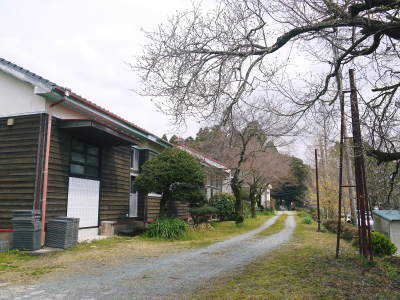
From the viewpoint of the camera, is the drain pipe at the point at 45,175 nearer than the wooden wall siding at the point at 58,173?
Yes

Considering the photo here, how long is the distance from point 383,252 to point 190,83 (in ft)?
21.3

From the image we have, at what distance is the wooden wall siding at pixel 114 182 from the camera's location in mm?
12328

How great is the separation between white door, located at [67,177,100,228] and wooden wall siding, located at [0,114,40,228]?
4.38 feet

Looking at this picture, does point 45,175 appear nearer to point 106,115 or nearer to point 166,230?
point 106,115

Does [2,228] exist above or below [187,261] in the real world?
above

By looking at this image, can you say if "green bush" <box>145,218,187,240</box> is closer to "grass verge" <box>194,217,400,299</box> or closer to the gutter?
the gutter

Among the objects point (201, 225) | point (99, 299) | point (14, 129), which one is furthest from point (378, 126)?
point (201, 225)

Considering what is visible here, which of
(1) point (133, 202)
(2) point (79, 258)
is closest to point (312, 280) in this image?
(2) point (79, 258)

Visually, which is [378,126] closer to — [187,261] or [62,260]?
[187,261]

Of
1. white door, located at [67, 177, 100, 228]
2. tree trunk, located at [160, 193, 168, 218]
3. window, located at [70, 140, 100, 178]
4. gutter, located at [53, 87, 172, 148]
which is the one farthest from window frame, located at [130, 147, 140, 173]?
white door, located at [67, 177, 100, 228]

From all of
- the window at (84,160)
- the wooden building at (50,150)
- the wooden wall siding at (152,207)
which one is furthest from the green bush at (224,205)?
the window at (84,160)

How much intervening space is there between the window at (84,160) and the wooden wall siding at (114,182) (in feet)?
1.13

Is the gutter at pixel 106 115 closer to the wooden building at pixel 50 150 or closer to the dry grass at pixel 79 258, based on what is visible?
the wooden building at pixel 50 150

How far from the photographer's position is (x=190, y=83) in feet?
20.1
